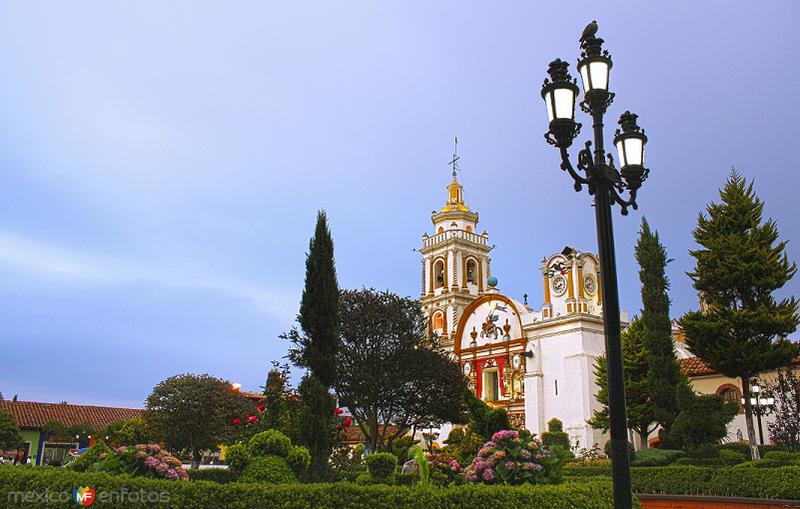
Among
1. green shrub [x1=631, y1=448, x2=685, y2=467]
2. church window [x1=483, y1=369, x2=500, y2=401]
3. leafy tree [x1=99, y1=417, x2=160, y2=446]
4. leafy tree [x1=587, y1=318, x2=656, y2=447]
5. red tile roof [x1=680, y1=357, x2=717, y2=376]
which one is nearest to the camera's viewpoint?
green shrub [x1=631, y1=448, x2=685, y2=467]

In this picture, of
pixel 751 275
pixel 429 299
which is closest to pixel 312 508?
pixel 751 275

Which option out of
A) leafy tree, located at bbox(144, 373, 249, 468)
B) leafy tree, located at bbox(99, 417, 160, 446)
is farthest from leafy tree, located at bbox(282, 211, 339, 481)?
leafy tree, located at bbox(99, 417, 160, 446)

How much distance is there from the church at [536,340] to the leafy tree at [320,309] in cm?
2390

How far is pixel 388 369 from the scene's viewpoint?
83.8 ft

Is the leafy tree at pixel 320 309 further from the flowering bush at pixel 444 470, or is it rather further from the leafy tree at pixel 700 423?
the leafy tree at pixel 700 423

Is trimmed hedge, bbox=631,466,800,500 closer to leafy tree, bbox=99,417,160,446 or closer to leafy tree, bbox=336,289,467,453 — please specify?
leafy tree, bbox=336,289,467,453

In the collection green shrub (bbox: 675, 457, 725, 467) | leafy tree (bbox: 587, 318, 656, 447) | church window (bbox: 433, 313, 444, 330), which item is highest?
church window (bbox: 433, 313, 444, 330)

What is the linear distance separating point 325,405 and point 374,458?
3672 millimetres

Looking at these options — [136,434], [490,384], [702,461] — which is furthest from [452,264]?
[702,461]

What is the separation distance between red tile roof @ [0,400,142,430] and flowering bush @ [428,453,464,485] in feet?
118

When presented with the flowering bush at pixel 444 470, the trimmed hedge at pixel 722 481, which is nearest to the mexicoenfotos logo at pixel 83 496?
the flowering bush at pixel 444 470

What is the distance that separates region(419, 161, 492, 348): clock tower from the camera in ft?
164

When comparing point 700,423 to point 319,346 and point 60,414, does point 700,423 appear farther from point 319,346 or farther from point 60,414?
point 60,414

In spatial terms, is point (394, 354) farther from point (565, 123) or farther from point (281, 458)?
point (565, 123)
